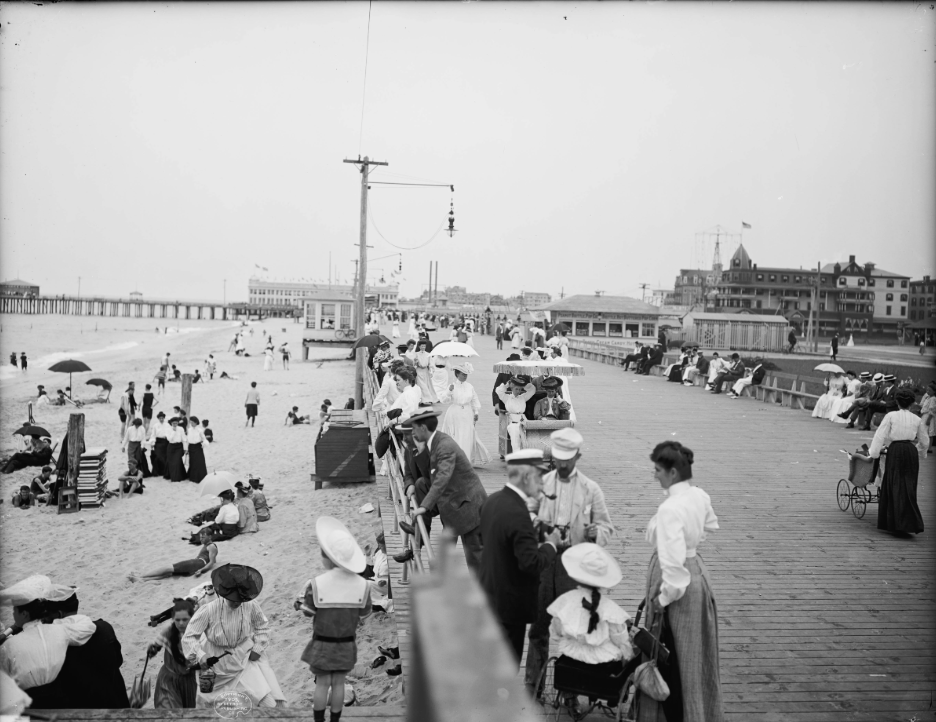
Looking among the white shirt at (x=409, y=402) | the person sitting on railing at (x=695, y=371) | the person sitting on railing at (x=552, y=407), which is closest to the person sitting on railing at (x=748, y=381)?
the person sitting on railing at (x=695, y=371)

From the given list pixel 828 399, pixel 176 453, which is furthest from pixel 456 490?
pixel 828 399

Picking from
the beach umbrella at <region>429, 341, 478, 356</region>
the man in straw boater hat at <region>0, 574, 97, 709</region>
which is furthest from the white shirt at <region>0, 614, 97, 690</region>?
the beach umbrella at <region>429, 341, 478, 356</region>

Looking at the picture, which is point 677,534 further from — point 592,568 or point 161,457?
point 161,457

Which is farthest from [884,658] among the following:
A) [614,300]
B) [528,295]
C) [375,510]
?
[528,295]

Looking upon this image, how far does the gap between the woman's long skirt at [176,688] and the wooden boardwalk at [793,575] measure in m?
1.63

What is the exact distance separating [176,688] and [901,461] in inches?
294

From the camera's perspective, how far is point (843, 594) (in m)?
6.66

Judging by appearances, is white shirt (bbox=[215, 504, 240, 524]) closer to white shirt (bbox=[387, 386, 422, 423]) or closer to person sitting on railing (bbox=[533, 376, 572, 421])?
white shirt (bbox=[387, 386, 422, 423])

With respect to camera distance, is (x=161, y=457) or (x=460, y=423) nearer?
(x=460, y=423)

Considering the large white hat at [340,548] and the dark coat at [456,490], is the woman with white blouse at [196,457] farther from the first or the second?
the large white hat at [340,548]

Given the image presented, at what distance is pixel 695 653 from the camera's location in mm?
4184

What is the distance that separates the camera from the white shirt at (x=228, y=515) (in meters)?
12.0

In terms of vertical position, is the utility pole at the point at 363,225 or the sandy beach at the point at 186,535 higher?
the utility pole at the point at 363,225

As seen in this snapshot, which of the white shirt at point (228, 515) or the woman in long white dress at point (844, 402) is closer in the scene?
the white shirt at point (228, 515)
